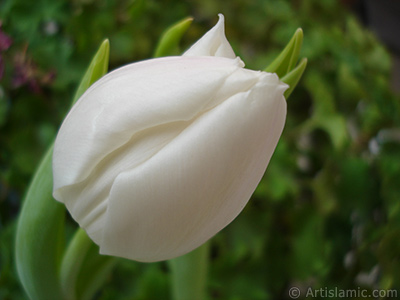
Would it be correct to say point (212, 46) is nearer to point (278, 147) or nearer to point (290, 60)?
point (290, 60)

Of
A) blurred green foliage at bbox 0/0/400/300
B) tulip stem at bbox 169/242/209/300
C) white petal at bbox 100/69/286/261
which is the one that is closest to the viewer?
white petal at bbox 100/69/286/261

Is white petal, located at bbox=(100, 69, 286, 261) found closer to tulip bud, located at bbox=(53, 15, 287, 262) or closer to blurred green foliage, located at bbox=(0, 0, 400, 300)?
tulip bud, located at bbox=(53, 15, 287, 262)

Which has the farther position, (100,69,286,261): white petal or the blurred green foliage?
the blurred green foliage

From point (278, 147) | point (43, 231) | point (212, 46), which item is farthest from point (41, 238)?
point (278, 147)

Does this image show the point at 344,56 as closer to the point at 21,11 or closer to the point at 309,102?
the point at 309,102

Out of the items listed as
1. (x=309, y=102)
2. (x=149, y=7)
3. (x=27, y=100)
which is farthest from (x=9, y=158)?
(x=309, y=102)

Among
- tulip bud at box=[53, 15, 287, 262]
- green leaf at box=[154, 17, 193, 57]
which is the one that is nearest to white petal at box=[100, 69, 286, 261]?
tulip bud at box=[53, 15, 287, 262]

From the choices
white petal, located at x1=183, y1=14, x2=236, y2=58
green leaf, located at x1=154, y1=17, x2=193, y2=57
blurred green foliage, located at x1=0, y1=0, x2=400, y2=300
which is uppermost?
white petal, located at x1=183, y1=14, x2=236, y2=58
